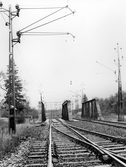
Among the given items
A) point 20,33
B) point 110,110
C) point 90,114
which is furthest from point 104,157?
point 110,110

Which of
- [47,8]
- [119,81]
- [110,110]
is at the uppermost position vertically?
[47,8]

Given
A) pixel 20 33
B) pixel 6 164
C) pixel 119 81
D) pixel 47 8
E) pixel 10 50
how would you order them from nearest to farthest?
1. pixel 6 164
2. pixel 47 8
3. pixel 20 33
4. pixel 10 50
5. pixel 119 81

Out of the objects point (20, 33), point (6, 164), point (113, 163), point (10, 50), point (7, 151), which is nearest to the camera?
point (113, 163)

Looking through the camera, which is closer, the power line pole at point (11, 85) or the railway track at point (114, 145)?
the railway track at point (114, 145)

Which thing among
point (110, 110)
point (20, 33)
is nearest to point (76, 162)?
point (20, 33)

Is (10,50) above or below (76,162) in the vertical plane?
above

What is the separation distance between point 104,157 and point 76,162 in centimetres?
65

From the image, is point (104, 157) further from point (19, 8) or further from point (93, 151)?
point (19, 8)

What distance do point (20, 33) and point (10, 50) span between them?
1.46 metres

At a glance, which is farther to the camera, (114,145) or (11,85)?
(11,85)

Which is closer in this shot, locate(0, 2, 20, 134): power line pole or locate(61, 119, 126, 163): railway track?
locate(61, 119, 126, 163): railway track

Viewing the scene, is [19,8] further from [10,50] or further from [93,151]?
[93,151]

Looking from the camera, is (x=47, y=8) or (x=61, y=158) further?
(x=47, y=8)

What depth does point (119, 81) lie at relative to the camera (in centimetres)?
2648
